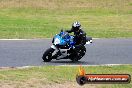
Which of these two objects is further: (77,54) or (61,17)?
(61,17)

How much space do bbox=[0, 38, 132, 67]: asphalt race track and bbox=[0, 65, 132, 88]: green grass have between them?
1.85 m

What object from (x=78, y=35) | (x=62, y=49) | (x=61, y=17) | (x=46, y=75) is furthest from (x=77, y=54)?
(x=61, y=17)

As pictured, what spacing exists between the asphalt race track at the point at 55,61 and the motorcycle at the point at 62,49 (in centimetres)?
18

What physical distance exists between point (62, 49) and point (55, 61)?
424 mm

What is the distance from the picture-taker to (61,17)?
32.0m

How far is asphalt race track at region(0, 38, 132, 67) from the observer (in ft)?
50.1

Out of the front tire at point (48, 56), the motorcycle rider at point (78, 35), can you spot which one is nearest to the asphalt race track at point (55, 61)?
the front tire at point (48, 56)

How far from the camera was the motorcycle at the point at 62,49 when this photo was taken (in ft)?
50.1

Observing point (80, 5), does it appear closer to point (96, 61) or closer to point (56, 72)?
point (96, 61)

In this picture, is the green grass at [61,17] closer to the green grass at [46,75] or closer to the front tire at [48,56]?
the front tire at [48,56]

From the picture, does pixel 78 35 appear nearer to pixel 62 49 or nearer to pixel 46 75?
pixel 62 49

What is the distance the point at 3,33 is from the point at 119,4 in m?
18.2

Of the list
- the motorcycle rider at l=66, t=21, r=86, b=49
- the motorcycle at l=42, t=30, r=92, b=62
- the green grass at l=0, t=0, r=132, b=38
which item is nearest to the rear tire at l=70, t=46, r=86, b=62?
the motorcycle at l=42, t=30, r=92, b=62

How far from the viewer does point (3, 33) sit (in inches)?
880
